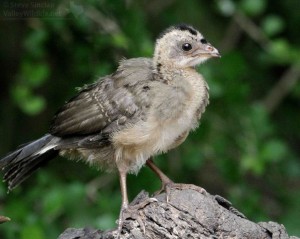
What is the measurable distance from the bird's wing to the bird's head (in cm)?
12

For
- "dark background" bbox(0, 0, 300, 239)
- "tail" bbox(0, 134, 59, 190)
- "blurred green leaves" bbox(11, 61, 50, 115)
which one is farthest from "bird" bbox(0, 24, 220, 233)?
"blurred green leaves" bbox(11, 61, 50, 115)

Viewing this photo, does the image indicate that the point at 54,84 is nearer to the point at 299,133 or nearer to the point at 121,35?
the point at 121,35

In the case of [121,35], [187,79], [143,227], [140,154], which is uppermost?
[121,35]

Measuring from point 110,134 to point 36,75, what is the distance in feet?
6.09

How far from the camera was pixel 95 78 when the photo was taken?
7.08 m

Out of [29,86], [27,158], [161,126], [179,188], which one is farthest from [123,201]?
[29,86]

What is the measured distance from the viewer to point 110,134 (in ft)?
18.4

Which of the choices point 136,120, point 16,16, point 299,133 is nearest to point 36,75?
point 16,16

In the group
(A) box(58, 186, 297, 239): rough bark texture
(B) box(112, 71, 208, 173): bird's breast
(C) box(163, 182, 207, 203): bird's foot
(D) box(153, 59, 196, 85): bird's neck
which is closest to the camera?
(A) box(58, 186, 297, 239): rough bark texture

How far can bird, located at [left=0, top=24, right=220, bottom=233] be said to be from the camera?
550 centimetres

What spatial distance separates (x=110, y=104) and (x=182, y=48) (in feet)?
1.92

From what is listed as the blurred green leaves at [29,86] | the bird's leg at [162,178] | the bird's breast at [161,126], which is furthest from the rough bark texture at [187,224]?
the blurred green leaves at [29,86]

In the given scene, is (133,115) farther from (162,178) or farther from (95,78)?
(95,78)

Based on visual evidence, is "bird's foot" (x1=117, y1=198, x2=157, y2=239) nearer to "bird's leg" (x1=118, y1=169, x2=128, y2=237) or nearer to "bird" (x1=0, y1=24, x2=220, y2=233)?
"bird's leg" (x1=118, y1=169, x2=128, y2=237)
